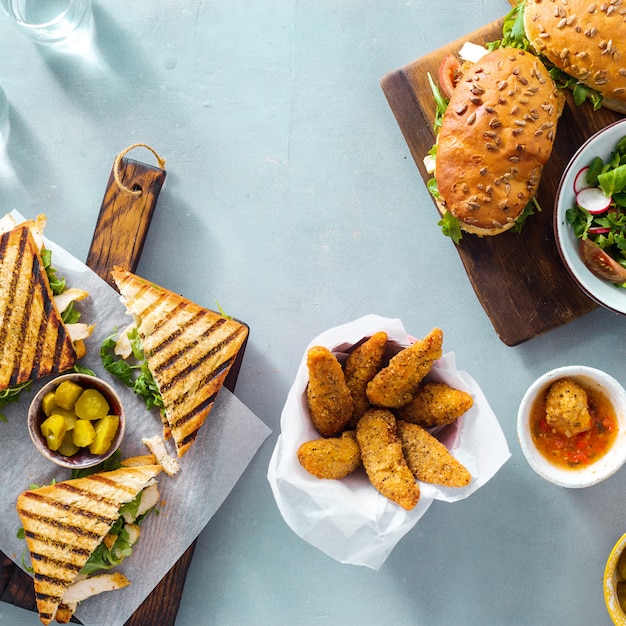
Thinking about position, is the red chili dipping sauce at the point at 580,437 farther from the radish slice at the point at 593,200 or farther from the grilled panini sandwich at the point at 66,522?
the grilled panini sandwich at the point at 66,522

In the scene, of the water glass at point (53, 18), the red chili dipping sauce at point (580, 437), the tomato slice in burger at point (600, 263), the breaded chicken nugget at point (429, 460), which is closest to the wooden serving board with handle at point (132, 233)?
the water glass at point (53, 18)

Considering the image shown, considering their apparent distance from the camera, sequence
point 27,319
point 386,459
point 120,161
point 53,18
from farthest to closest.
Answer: point 53,18 < point 120,161 < point 27,319 < point 386,459

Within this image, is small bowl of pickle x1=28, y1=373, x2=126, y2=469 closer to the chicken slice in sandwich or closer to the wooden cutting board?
the chicken slice in sandwich

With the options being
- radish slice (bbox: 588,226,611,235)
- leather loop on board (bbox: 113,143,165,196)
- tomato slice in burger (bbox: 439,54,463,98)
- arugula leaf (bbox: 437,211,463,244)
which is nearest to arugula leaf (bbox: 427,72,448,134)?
tomato slice in burger (bbox: 439,54,463,98)

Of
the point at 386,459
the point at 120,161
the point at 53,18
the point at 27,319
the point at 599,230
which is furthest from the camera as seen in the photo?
the point at 53,18

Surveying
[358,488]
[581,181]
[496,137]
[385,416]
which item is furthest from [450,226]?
[358,488]

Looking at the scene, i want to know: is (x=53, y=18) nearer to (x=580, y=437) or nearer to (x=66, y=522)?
(x=66, y=522)
